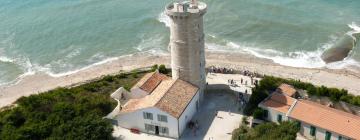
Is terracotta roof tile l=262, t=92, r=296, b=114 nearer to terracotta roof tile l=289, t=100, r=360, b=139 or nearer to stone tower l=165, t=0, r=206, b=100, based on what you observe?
terracotta roof tile l=289, t=100, r=360, b=139

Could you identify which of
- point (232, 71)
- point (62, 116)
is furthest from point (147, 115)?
point (232, 71)

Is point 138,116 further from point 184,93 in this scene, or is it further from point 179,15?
point 179,15

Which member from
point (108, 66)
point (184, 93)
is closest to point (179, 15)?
point (184, 93)

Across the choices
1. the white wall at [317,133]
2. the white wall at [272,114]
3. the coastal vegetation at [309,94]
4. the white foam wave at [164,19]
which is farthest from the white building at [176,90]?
the white foam wave at [164,19]

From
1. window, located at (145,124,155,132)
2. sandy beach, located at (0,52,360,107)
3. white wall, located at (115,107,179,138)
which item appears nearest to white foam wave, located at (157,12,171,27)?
sandy beach, located at (0,52,360,107)

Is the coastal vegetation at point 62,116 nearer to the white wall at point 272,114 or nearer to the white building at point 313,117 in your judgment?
the white wall at point 272,114

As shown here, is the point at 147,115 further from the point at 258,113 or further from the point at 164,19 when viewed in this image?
the point at 164,19
